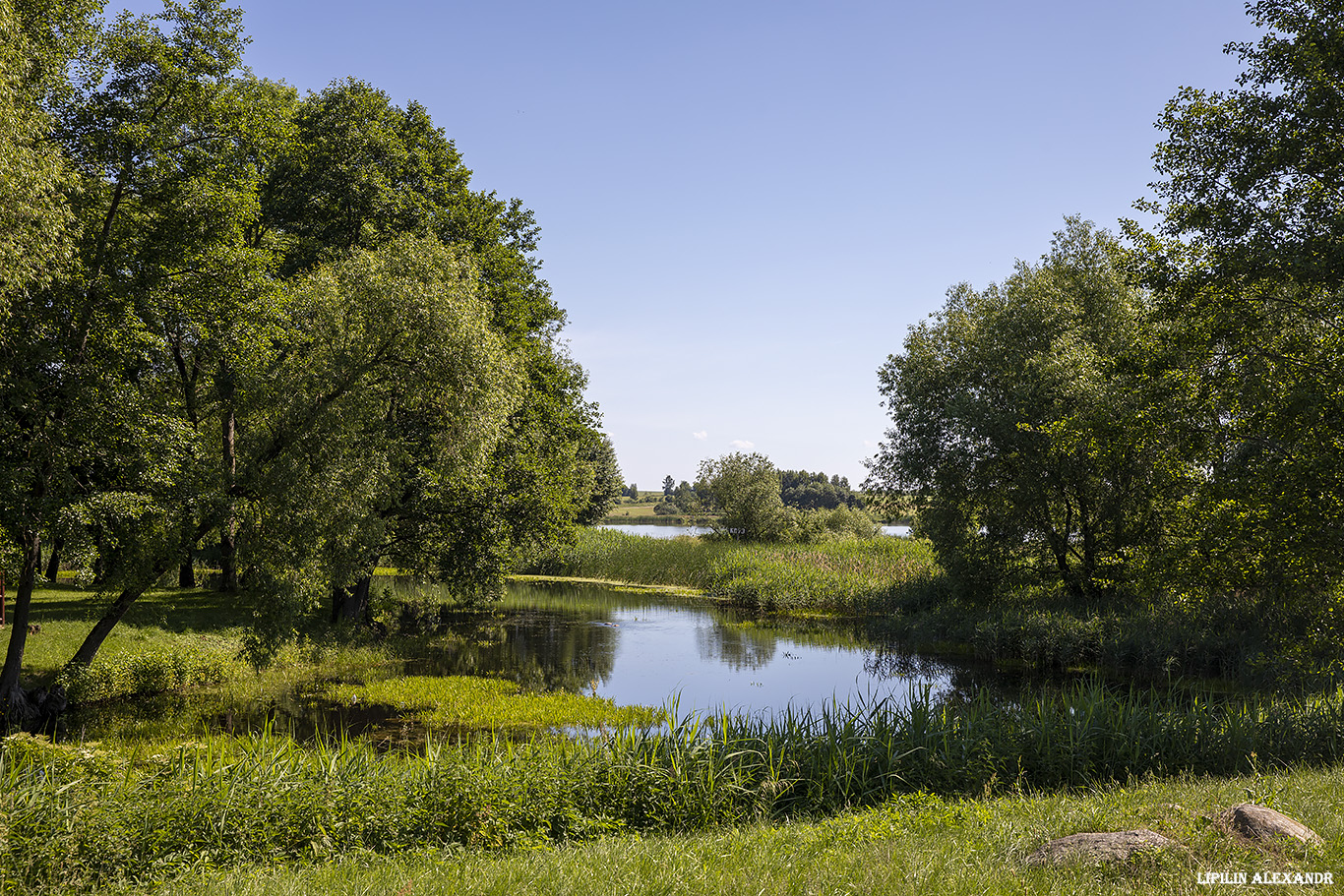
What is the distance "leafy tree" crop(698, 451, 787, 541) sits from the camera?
2425 inches

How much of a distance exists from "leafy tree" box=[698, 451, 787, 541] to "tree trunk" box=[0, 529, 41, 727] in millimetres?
50213

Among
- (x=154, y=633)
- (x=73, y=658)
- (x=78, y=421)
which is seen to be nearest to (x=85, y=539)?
(x=78, y=421)

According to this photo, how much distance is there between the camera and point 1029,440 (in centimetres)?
2778

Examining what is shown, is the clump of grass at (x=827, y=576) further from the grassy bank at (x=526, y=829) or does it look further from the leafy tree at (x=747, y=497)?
the grassy bank at (x=526, y=829)

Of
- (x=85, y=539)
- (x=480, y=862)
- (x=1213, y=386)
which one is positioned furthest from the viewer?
(x=1213, y=386)

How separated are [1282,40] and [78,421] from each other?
25.1m

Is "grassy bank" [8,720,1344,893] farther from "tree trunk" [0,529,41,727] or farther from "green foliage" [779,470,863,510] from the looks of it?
"green foliage" [779,470,863,510]

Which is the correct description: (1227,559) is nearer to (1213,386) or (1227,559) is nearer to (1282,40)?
(1213,386)

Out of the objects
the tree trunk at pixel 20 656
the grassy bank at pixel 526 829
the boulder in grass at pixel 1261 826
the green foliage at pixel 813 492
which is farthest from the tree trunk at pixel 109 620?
the green foliage at pixel 813 492

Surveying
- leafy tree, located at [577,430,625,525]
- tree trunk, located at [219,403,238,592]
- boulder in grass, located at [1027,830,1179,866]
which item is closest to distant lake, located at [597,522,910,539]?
leafy tree, located at [577,430,625,525]

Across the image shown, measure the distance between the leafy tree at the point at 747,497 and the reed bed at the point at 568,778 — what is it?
47.4 m

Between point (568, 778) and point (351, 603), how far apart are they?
68.5 ft

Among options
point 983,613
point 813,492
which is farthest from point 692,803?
point 813,492

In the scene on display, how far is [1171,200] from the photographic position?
16.3 metres
